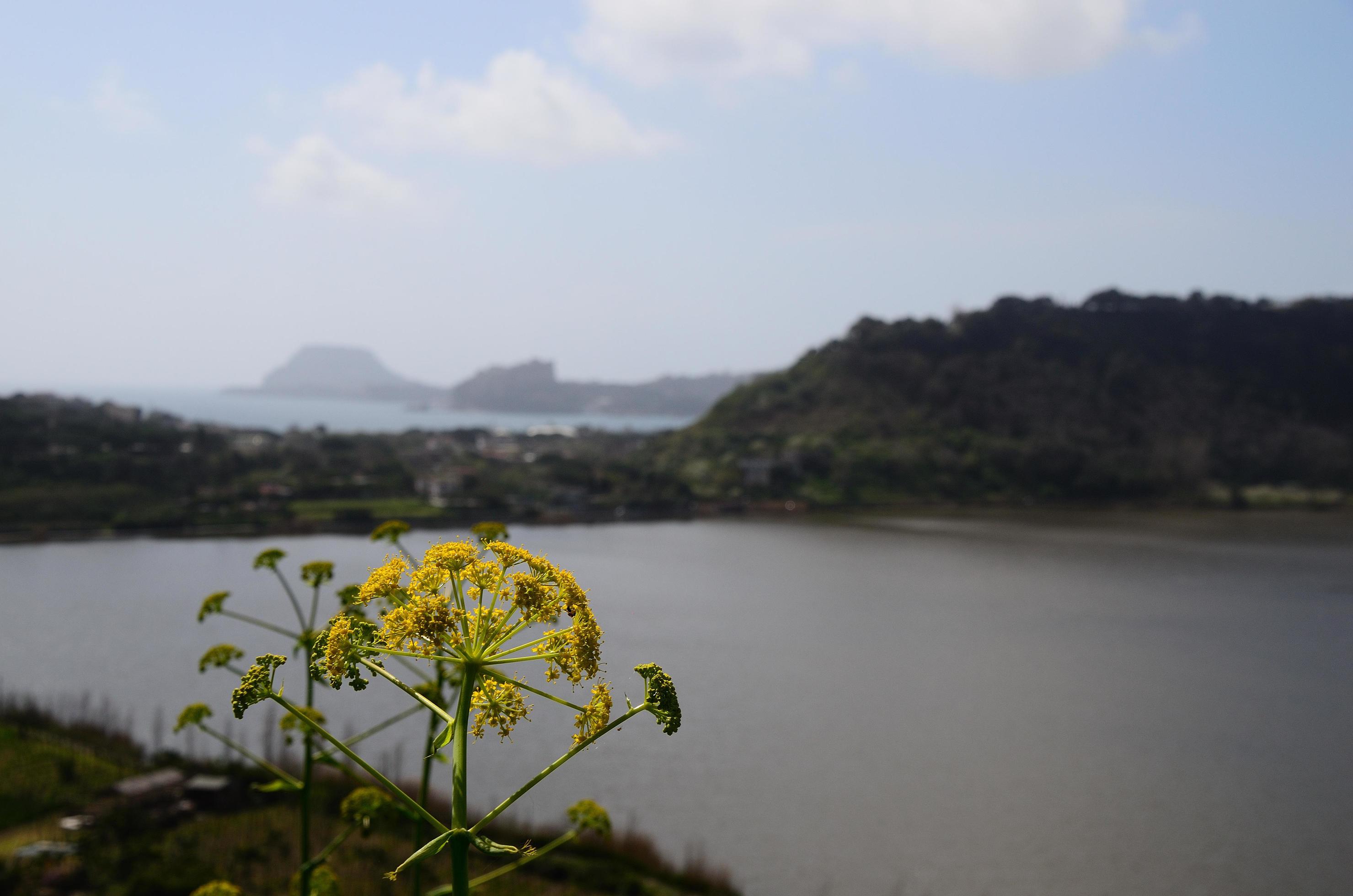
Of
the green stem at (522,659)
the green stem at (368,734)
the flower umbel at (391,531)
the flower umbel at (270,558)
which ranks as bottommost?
the green stem at (368,734)

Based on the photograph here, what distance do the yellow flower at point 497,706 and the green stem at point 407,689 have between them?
100mm

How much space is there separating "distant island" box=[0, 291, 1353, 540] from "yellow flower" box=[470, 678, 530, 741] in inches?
1690

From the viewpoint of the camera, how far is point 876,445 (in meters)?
65.4

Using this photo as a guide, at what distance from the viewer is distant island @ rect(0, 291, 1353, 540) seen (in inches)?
1852

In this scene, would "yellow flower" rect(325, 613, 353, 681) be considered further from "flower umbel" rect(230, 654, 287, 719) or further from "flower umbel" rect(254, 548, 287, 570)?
"flower umbel" rect(254, 548, 287, 570)

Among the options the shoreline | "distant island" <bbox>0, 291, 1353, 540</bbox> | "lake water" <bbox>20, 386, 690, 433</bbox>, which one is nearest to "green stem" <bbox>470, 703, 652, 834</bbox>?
the shoreline

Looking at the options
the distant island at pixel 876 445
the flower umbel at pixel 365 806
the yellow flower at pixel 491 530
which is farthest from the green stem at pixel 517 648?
the distant island at pixel 876 445

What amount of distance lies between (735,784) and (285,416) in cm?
15997

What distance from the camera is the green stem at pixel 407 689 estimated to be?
5.36ft

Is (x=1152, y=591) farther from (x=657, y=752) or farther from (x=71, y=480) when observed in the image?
(x=71, y=480)

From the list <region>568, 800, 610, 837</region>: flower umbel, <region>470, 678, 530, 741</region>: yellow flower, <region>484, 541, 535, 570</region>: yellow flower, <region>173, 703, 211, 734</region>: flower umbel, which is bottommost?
<region>568, 800, 610, 837</region>: flower umbel

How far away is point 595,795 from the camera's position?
15609mm

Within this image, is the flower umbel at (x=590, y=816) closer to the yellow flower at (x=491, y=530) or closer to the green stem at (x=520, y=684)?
the yellow flower at (x=491, y=530)

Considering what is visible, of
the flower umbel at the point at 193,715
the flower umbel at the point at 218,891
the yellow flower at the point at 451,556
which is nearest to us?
the yellow flower at the point at 451,556
